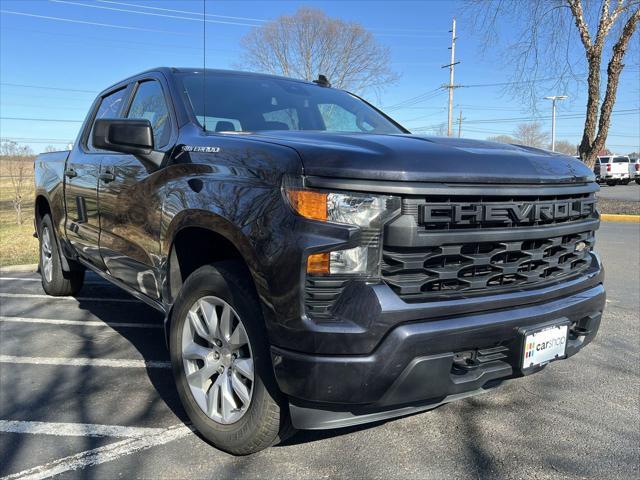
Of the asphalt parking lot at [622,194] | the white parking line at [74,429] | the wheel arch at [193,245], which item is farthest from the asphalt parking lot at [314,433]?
the asphalt parking lot at [622,194]

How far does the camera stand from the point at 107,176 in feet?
12.1

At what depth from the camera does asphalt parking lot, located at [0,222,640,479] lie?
2461mm

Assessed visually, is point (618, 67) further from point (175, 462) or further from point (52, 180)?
point (175, 462)

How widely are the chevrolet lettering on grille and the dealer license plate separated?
1.66ft

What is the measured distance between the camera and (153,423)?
291 cm

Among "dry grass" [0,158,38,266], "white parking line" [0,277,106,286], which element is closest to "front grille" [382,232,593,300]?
"white parking line" [0,277,106,286]

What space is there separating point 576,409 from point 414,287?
1.71 metres

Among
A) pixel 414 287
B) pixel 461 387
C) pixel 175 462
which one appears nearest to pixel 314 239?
pixel 414 287

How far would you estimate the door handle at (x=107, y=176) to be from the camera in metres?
3.60

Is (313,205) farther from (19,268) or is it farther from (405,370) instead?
(19,268)

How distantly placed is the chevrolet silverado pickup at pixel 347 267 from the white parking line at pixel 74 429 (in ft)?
1.26

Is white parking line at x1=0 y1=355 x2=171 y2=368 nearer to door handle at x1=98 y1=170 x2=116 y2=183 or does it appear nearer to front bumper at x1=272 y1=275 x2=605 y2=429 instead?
door handle at x1=98 y1=170 x2=116 y2=183

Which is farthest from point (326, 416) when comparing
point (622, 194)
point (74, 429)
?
point (622, 194)

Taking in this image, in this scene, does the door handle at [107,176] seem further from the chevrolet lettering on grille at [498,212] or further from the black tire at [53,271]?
the chevrolet lettering on grille at [498,212]
